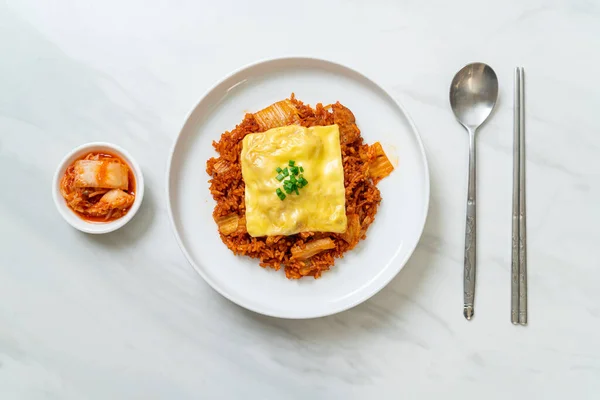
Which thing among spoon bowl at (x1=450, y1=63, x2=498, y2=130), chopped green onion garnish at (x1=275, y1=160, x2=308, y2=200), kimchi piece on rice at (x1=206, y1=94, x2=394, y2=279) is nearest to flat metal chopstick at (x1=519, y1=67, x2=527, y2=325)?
spoon bowl at (x1=450, y1=63, x2=498, y2=130)

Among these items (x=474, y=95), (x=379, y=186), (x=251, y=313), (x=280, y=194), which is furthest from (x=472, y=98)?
(x=251, y=313)

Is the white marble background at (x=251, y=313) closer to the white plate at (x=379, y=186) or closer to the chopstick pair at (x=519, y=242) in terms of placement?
the chopstick pair at (x=519, y=242)

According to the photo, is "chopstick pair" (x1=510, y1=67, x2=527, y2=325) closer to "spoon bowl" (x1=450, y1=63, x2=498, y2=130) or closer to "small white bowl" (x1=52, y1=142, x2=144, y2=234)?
"spoon bowl" (x1=450, y1=63, x2=498, y2=130)

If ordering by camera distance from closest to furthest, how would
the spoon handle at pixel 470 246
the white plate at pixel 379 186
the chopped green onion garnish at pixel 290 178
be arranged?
the chopped green onion garnish at pixel 290 178
the white plate at pixel 379 186
the spoon handle at pixel 470 246

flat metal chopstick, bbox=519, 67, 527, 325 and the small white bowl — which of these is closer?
the small white bowl

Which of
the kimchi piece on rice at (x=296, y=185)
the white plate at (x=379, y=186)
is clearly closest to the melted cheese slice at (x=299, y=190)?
the kimchi piece on rice at (x=296, y=185)

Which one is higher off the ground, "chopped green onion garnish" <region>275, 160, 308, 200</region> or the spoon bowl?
the spoon bowl

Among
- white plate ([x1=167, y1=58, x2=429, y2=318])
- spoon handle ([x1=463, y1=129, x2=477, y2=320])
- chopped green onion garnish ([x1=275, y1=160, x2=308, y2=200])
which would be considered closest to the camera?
chopped green onion garnish ([x1=275, y1=160, x2=308, y2=200])

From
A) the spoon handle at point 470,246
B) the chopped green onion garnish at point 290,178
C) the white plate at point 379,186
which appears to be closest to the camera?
the chopped green onion garnish at point 290,178
